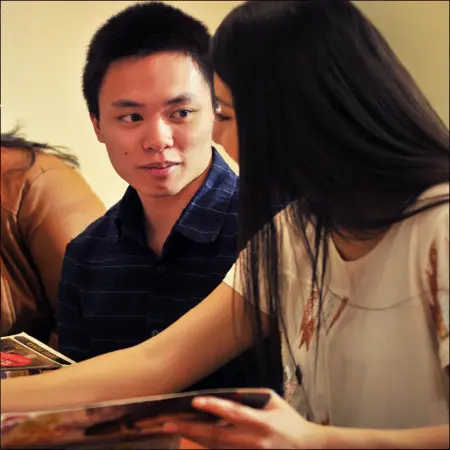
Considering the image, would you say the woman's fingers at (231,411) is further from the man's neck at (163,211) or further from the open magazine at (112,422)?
the man's neck at (163,211)

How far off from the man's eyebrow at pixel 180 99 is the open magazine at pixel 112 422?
40 centimetres

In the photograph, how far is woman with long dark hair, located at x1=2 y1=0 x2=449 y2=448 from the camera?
54cm

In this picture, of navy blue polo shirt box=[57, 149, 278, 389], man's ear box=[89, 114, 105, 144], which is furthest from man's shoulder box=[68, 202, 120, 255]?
man's ear box=[89, 114, 105, 144]

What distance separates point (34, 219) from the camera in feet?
3.67

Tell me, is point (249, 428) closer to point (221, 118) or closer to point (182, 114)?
point (221, 118)

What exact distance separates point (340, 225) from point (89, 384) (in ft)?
1.00

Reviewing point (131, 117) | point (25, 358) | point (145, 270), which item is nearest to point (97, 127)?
point (131, 117)

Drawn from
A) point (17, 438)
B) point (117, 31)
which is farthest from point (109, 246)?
point (17, 438)

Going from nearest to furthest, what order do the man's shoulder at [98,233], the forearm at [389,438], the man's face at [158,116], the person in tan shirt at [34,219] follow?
the forearm at [389,438]
the man's face at [158,116]
the man's shoulder at [98,233]
the person in tan shirt at [34,219]

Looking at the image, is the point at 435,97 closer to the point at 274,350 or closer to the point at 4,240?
the point at 274,350

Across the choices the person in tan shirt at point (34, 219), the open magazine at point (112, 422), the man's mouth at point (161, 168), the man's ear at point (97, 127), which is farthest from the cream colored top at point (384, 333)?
the person in tan shirt at point (34, 219)

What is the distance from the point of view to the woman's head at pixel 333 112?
555mm

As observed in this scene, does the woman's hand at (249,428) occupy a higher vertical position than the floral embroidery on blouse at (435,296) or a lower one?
lower

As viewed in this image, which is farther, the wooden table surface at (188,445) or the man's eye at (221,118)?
the man's eye at (221,118)
